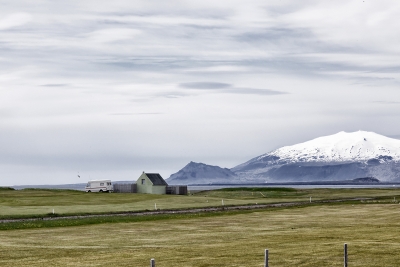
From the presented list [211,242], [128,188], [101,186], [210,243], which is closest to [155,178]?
[128,188]

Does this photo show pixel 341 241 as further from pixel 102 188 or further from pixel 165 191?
pixel 102 188

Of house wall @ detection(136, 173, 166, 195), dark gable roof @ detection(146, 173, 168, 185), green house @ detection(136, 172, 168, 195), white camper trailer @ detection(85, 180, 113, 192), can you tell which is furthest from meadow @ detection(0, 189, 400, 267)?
white camper trailer @ detection(85, 180, 113, 192)

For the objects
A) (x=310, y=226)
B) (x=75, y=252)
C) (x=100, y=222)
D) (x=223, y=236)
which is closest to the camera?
(x=75, y=252)

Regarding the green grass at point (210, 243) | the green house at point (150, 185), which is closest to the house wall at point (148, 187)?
the green house at point (150, 185)

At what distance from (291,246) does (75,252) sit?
45.8 feet

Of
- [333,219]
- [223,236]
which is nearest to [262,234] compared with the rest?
[223,236]

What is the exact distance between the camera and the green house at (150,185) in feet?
502

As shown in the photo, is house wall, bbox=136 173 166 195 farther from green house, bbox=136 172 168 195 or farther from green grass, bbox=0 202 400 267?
green grass, bbox=0 202 400 267

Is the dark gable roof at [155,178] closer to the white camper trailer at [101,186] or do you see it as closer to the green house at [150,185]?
the green house at [150,185]

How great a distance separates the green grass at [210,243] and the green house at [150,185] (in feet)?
267

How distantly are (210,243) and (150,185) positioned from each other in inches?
4185

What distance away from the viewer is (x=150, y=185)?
15288 centimetres

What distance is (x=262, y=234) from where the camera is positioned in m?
54.5

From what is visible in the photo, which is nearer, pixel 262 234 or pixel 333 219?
pixel 262 234
